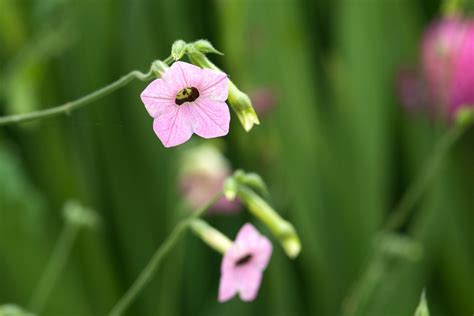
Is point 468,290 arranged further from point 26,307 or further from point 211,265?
point 26,307

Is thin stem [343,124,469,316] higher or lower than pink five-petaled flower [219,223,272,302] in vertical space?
lower

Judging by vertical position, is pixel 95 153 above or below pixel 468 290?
above

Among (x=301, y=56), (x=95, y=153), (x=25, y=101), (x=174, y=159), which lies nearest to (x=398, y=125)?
(x=301, y=56)

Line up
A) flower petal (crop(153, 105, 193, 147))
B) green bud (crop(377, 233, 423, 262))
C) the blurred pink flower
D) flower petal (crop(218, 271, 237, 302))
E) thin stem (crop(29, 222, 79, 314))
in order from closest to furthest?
flower petal (crop(153, 105, 193, 147)) → flower petal (crop(218, 271, 237, 302)) → green bud (crop(377, 233, 423, 262)) → thin stem (crop(29, 222, 79, 314)) → the blurred pink flower

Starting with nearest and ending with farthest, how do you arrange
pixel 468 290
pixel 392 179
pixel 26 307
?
pixel 26 307 < pixel 468 290 < pixel 392 179

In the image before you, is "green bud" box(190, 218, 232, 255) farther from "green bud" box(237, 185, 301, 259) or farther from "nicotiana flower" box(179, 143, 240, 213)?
"nicotiana flower" box(179, 143, 240, 213)

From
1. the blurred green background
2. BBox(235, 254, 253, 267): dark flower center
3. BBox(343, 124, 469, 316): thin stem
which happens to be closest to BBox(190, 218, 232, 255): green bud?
BBox(235, 254, 253, 267): dark flower center

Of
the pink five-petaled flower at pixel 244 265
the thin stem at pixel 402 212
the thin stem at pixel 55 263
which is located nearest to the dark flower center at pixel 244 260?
the pink five-petaled flower at pixel 244 265

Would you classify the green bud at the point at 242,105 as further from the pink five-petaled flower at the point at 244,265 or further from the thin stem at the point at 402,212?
the thin stem at the point at 402,212
